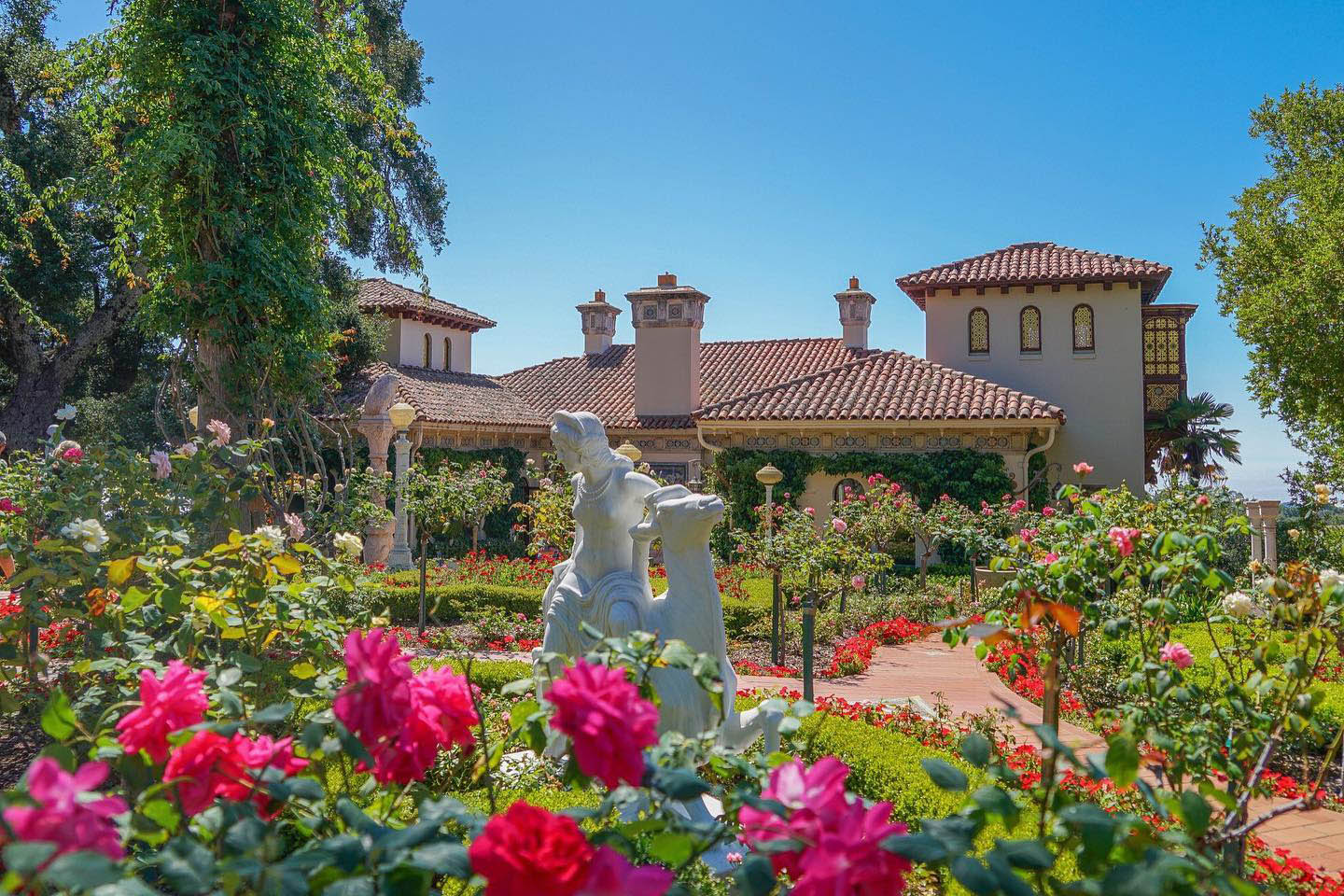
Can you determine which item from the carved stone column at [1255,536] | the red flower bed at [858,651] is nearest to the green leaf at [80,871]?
the red flower bed at [858,651]

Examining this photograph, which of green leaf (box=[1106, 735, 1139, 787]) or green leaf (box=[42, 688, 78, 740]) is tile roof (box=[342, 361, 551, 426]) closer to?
green leaf (box=[42, 688, 78, 740])

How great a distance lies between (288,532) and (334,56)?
5.17 metres

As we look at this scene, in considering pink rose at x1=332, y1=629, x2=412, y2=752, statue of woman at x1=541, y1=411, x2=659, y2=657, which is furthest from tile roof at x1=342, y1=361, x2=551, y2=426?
pink rose at x1=332, y1=629, x2=412, y2=752

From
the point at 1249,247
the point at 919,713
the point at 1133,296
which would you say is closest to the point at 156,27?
the point at 919,713

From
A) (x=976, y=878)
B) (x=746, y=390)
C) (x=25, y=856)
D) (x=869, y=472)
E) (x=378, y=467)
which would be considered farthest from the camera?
(x=746, y=390)

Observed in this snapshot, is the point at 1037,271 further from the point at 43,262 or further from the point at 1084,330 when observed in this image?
the point at 43,262

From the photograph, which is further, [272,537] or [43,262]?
[43,262]

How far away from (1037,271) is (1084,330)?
1.72 metres

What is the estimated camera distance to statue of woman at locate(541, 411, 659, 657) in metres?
5.22

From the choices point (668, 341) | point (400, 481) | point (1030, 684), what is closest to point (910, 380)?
point (668, 341)

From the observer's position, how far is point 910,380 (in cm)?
1902

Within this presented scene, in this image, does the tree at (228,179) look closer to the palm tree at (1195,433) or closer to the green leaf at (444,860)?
the green leaf at (444,860)

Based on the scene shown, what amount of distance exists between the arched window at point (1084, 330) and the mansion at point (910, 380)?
4cm

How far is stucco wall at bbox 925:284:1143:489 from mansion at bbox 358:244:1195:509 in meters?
0.03
